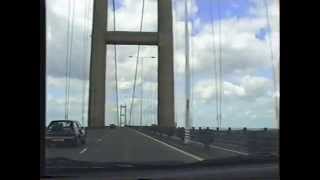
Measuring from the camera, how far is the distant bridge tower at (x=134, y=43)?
118ft

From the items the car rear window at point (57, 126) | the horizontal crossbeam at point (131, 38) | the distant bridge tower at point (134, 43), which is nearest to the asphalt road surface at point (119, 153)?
the car rear window at point (57, 126)

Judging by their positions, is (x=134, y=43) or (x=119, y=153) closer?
(x=119, y=153)

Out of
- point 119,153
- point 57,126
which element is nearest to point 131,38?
point 119,153

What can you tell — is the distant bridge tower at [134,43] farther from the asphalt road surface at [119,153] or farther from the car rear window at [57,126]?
the car rear window at [57,126]

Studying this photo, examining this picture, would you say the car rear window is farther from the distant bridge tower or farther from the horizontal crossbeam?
the horizontal crossbeam

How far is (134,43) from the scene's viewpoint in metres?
37.2

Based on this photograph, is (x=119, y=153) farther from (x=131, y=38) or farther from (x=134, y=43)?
(x=131, y=38)

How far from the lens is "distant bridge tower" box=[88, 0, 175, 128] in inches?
1419
